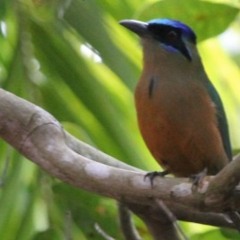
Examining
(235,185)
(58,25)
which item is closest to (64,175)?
(235,185)

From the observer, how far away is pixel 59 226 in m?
2.37

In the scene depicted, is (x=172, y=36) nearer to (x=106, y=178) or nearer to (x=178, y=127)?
(x=178, y=127)

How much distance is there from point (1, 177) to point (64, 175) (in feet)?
1.03

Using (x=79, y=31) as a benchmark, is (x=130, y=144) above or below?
below

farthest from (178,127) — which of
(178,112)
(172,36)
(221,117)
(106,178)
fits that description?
(106,178)

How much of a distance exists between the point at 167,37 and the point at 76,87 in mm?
287

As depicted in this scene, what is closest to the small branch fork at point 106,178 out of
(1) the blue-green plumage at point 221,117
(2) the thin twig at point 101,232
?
(2) the thin twig at point 101,232

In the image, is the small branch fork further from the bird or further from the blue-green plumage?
the blue-green plumage

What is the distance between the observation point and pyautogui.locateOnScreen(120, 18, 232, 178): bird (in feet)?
7.98

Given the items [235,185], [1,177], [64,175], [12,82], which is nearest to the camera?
[235,185]

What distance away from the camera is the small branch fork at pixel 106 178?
1.84 metres

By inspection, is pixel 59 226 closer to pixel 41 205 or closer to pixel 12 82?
pixel 41 205

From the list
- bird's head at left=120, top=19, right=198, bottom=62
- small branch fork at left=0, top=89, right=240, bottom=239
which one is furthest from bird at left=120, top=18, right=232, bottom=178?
small branch fork at left=0, top=89, right=240, bottom=239

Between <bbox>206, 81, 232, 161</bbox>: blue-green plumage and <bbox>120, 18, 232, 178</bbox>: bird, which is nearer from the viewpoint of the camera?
<bbox>120, 18, 232, 178</bbox>: bird
